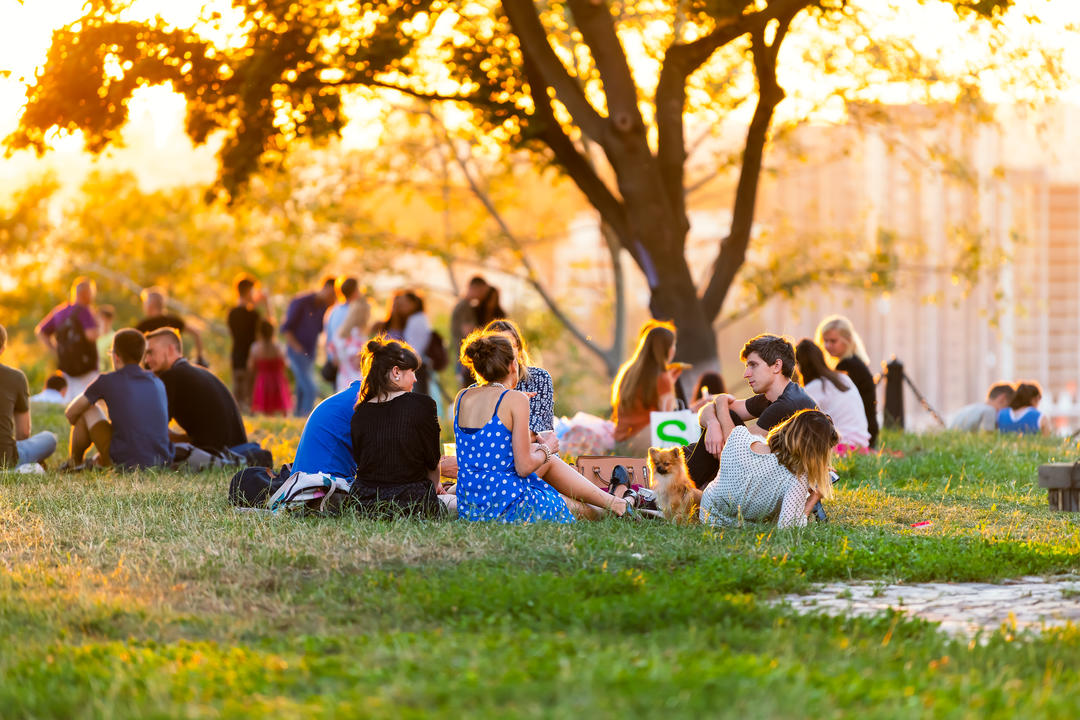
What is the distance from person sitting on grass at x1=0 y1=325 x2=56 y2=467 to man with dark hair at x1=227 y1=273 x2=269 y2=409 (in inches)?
274

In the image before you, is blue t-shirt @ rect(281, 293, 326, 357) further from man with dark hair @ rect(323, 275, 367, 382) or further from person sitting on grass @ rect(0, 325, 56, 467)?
person sitting on grass @ rect(0, 325, 56, 467)

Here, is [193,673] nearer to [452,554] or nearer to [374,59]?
[452,554]

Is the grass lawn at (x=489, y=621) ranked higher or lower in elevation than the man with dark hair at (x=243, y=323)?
lower

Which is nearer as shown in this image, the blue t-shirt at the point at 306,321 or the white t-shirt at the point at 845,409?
the white t-shirt at the point at 845,409

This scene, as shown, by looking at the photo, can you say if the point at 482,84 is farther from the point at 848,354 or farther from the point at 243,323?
the point at 848,354

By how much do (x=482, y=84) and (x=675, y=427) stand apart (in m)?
7.55

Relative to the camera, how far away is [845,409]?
12.1 m

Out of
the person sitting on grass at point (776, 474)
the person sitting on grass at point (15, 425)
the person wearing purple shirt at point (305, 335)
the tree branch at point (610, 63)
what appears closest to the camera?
the person sitting on grass at point (776, 474)

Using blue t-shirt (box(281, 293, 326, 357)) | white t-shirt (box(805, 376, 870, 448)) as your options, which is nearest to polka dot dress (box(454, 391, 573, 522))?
white t-shirt (box(805, 376, 870, 448))

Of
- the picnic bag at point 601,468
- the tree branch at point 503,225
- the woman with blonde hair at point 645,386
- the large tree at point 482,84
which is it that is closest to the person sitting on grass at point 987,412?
the large tree at point 482,84

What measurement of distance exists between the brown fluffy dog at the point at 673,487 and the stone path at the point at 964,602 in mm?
1764

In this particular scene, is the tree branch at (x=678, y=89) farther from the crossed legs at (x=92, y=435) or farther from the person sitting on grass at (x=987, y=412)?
the crossed legs at (x=92, y=435)

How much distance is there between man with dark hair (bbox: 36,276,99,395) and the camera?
1748cm

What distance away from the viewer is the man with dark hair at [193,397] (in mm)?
11250
